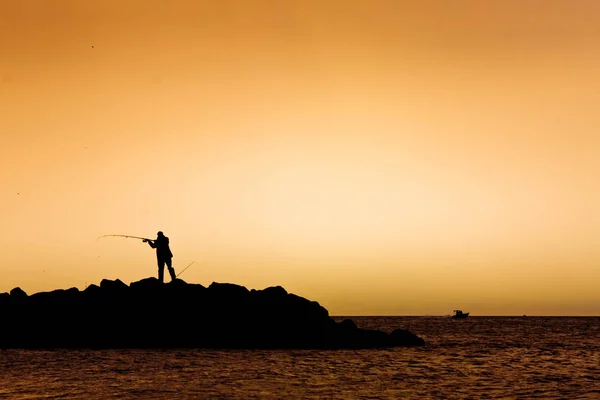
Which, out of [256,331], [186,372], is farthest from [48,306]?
[186,372]

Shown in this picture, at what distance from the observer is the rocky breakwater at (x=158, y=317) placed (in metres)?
41.3

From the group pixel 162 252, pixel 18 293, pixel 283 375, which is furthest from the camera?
pixel 18 293

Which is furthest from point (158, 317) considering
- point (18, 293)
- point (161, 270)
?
point (18, 293)

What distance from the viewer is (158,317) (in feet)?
135

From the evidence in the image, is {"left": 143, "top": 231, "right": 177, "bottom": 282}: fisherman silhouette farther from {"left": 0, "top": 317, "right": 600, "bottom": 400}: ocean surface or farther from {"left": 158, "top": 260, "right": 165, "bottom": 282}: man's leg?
{"left": 0, "top": 317, "right": 600, "bottom": 400}: ocean surface

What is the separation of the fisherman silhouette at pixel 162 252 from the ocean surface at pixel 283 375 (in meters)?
4.04

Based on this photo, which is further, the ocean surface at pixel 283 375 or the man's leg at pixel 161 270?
the man's leg at pixel 161 270

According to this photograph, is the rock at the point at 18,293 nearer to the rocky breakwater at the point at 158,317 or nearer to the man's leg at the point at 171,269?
the rocky breakwater at the point at 158,317

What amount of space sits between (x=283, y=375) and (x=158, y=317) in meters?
12.5

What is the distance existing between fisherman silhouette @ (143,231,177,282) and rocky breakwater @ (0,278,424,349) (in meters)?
1.31

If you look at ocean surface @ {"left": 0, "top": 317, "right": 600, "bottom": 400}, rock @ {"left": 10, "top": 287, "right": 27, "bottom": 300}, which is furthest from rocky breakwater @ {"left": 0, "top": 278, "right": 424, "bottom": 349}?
ocean surface @ {"left": 0, "top": 317, "right": 600, "bottom": 400}

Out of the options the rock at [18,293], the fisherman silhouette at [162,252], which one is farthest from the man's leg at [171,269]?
the rock at [18,293]

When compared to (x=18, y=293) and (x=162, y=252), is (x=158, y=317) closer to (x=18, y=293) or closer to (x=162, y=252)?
(x=162, y=252)

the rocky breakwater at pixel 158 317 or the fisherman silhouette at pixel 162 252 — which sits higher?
the fisherman silhouette at pixel 162 252
